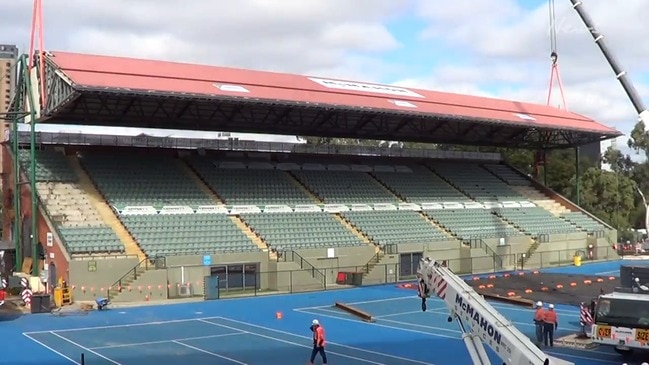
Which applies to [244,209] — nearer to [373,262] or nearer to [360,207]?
[373,262]

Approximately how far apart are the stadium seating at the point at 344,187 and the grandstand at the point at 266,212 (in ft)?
0.49

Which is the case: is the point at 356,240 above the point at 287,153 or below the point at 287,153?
below

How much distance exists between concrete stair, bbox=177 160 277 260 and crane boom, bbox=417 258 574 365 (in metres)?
26.2

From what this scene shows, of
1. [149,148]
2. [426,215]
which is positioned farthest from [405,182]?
[149,148]

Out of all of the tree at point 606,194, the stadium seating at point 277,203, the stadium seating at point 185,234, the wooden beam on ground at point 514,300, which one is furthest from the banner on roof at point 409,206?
the tree at point 606,194

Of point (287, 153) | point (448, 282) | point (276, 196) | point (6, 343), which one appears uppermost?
point (287, 153)

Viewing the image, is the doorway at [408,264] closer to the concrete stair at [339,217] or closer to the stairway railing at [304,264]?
the concrete stair at [339,217]

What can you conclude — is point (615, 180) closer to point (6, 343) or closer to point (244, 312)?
point (244, 312)

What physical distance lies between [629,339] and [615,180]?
2428 inches

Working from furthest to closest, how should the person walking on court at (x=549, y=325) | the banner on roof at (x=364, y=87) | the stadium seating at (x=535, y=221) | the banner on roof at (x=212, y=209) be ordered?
the stadium seating at (x=535, y=221) → the banner on roof at (x=364, y=87) → the banner on roof at (x=212, y=209) → the person walking on court at (x=549, y=325)

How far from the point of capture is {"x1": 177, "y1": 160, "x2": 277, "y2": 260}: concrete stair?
40.6 meters

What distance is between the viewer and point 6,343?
2391 centimetres

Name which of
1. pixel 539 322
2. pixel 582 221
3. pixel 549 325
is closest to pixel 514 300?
pixel 539 322

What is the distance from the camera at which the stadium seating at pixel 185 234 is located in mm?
37438
